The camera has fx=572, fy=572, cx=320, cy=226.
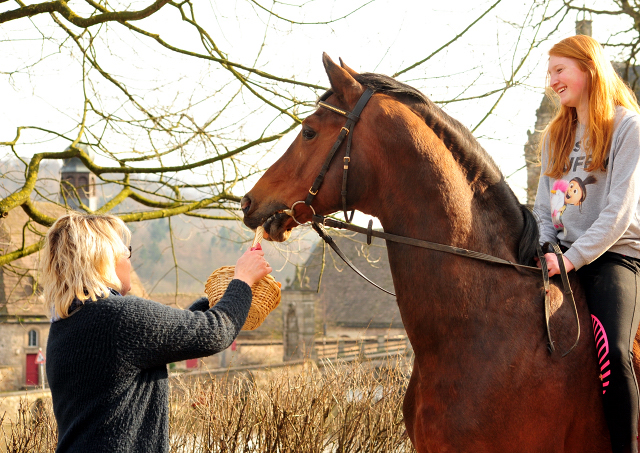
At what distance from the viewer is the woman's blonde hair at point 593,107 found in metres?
2.71

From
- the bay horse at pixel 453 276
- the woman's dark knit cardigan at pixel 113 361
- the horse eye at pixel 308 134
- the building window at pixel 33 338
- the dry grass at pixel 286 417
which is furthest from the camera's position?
the building window at pixel 33 338

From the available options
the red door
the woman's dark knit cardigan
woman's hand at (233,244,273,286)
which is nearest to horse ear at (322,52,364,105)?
woman's hand at (233,244,273,286)

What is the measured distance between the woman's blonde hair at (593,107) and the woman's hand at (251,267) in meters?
1.57

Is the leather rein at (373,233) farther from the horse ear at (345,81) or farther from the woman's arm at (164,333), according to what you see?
the woman's arm at (164,333)

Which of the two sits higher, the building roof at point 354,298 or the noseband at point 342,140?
the noseband at point 342,140

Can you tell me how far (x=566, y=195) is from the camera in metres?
2.84

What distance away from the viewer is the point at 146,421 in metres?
2.38

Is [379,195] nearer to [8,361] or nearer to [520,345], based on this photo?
[520,345]

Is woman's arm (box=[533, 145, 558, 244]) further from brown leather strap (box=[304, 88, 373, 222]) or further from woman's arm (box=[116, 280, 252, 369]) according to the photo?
woman's arm (box=[116, 280, 252, 369])

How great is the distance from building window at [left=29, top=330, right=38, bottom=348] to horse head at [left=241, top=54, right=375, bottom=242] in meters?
37.9

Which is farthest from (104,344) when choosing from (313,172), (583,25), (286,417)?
(583,25)

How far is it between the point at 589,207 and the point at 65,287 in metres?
2.38

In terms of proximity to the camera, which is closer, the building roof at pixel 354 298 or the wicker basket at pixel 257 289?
the wicker basket at pixel 257 289

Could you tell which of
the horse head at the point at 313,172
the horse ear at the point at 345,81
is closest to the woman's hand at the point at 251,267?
the horse head at the point at 313,172
